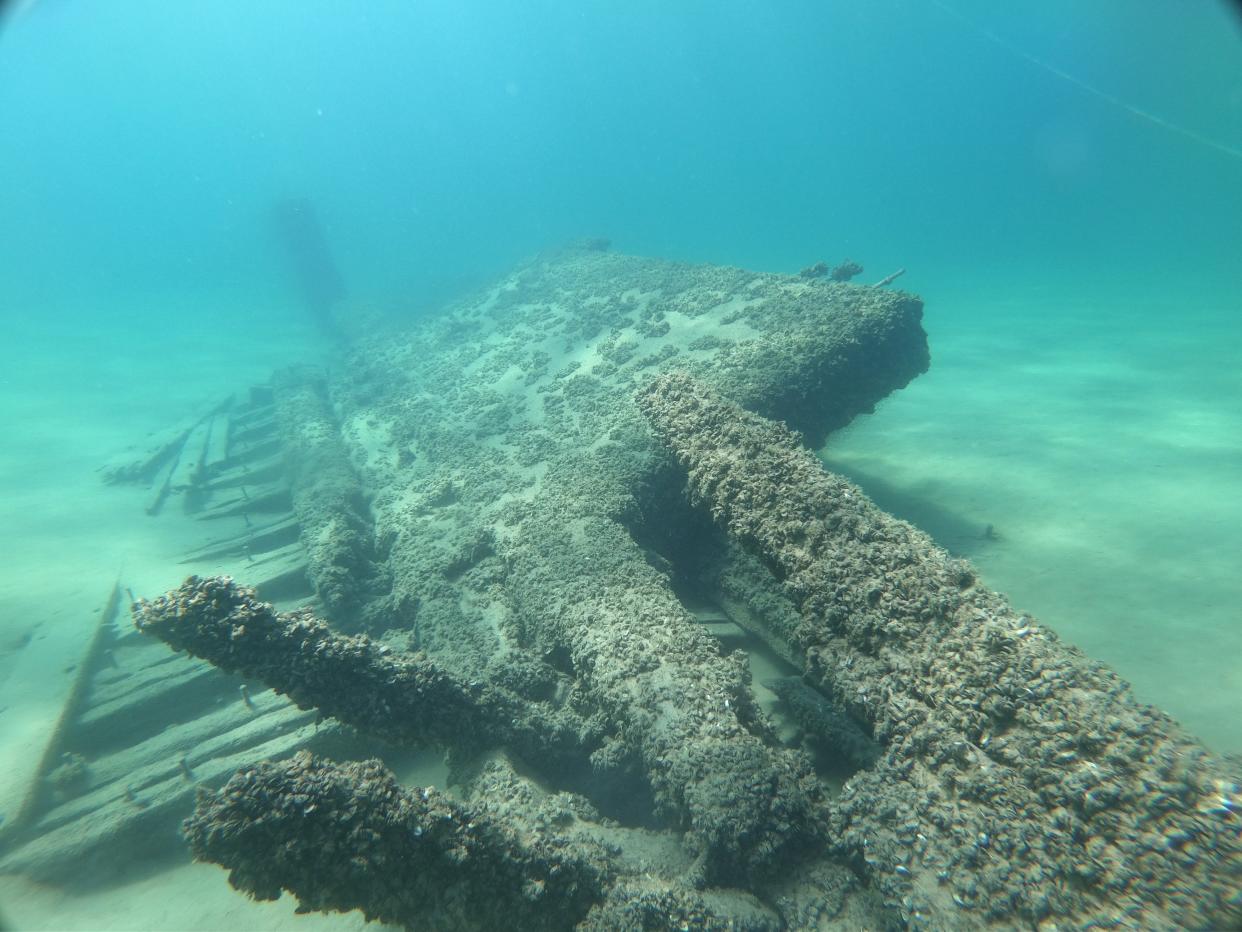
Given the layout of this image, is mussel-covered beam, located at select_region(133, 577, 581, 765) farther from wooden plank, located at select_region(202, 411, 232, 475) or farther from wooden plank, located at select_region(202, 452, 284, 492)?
wooden plank, located at select_region(202, 411, 232, 475)

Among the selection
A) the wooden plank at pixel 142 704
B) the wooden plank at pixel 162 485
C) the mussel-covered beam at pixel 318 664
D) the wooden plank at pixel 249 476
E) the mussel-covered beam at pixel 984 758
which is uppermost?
the mussel-covered beam at pixel 984 758

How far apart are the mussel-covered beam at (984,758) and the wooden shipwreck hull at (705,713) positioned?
14mm

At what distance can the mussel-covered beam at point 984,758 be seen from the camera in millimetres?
2621

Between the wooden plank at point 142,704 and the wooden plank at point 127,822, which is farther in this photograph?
the wooden plank at point 142,704

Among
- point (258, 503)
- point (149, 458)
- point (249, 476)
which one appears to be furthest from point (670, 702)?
point (149, 458)

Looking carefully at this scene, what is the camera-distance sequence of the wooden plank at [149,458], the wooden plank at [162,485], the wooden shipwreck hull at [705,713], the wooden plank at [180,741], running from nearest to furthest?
1. the wooden shipwreck hull at [705,713]
2. the wooden plank at [180,741]
3. the wooden plank at [162,485]
4. the wooden plank at [149,458]

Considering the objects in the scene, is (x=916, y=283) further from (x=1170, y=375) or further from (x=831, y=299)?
(x=831, y=299)

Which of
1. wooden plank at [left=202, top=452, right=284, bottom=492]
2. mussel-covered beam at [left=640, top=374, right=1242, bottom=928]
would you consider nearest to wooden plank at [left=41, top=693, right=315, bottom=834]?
mussel-covered beam at [left=640, top=374, right=1242, bottom=928]

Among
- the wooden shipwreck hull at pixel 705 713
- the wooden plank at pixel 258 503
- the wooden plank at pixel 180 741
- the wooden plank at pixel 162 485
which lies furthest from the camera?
the wooden plank at pixel 162 485

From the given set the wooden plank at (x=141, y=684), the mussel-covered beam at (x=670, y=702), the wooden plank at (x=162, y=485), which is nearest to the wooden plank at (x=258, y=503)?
the wooden plank at (x=162, y=485)

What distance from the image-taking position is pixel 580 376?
1148cm

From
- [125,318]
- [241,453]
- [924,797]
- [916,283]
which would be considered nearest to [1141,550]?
[924,797]

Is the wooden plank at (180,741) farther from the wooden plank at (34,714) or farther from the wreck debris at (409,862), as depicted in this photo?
the wreck debris at (409,862)

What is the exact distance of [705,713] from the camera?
4.45m
